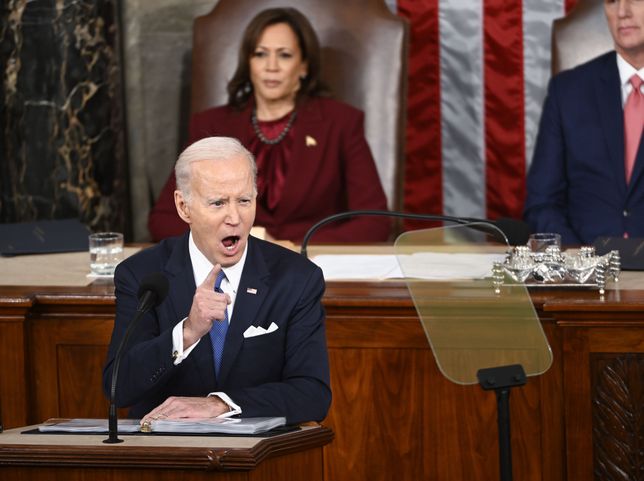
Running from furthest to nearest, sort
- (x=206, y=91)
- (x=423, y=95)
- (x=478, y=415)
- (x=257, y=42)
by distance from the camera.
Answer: (x=423, y=95) → (x=206, y=91) → (x=257, y=42) → (x=478, y=415)

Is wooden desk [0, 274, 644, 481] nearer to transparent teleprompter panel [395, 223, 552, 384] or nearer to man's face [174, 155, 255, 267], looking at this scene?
transparent teleprompter panel [395, 223, 552, 384]

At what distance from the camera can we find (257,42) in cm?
511

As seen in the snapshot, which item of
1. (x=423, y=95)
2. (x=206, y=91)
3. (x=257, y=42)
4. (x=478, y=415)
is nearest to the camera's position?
(x=478, y=415)

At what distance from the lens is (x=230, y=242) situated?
2.80m

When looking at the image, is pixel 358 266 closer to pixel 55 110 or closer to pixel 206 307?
pixel 206 307

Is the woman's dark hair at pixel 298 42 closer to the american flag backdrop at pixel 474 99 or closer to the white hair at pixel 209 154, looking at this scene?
the american flag backdrop at pixel 474 99

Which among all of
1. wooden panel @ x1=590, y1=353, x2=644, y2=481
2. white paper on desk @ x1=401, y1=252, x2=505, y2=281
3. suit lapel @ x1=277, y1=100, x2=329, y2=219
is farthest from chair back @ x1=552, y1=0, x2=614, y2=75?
wooden panel @ x1=590, y1=353, x2=644, y2=481

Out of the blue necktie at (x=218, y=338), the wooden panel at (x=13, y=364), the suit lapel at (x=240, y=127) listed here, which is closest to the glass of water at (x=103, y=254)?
the wooden panel at (x=13, y=364)

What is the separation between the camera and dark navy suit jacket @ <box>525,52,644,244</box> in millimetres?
4641

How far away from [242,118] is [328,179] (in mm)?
426

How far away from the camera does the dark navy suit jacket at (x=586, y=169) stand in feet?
15.2

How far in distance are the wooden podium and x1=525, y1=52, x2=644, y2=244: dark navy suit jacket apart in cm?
248

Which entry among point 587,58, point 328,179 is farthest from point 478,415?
point 587,58

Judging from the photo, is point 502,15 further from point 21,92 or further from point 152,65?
point 21,92
